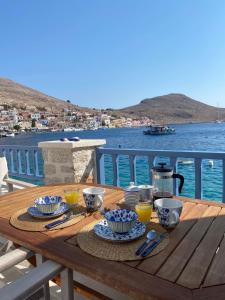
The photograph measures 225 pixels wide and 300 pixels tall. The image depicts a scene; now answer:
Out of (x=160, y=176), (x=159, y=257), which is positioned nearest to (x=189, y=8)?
(x=160, y=176)

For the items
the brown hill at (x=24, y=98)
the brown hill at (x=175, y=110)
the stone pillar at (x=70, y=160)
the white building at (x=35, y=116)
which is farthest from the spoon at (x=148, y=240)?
the brown hill at (x=175, y=110)

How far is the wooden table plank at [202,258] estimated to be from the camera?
85 cm

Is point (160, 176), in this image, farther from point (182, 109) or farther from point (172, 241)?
point (182, 109)

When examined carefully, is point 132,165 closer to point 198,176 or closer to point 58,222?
point 198,176

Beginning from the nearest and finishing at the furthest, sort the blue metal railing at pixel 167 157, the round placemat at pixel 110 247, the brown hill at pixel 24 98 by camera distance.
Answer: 1. the round placemat at pixel 110 247
2. the blue metal railing at pixel 167 157
3. the brown hill at pixel 24 98

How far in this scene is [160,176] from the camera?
159 centimetres

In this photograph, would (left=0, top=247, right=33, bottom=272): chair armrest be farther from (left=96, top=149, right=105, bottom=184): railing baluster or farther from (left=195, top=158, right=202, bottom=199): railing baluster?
(left=96, top=149, right=105, bottom=184): railing baluster

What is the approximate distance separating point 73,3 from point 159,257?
910cm

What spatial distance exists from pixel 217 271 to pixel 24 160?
434cm

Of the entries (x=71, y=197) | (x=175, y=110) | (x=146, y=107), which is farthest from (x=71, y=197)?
(x=175, y=110)

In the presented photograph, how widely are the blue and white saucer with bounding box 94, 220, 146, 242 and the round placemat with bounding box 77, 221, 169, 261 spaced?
2 cm

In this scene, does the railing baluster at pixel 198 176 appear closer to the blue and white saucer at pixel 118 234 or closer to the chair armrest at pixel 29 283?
the blue and white saucer at pixel 118 234

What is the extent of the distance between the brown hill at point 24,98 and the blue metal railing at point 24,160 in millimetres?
49215

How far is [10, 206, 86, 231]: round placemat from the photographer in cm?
128
